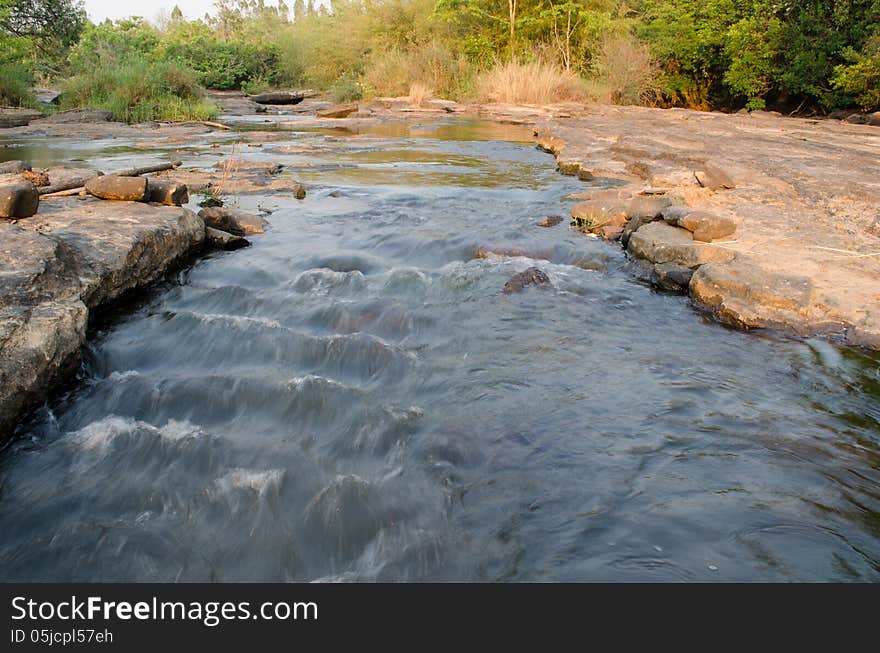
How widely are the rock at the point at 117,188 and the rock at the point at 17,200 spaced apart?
808 mm

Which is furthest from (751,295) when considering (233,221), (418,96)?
(418,96)

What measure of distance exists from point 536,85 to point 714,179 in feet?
45.2

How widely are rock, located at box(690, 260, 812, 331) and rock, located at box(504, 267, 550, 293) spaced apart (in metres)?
1.02

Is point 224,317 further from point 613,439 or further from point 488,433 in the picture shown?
point 613,439

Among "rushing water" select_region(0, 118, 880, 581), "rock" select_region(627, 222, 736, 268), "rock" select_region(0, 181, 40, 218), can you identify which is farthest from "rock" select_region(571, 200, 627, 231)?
"rock" select_region(0, 181, 40, 218)

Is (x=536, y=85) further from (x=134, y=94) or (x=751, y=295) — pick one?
(x=751, y=295)

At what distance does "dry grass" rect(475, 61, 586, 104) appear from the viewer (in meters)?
19.2

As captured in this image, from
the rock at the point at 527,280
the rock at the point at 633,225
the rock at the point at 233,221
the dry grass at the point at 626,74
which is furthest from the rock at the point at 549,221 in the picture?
the dry grass at the point at 626,74

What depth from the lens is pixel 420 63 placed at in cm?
2364

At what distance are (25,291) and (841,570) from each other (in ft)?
12.2

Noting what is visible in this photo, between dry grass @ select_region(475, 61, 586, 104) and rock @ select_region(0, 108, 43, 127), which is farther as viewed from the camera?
dry grass @ select_region(475, 61, 586, 104)

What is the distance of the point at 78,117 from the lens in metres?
14.8

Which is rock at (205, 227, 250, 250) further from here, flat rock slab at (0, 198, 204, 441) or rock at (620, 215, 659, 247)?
rock at (620, 215, 659, 247)

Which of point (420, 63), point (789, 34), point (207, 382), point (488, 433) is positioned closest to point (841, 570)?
point (488, 433)
